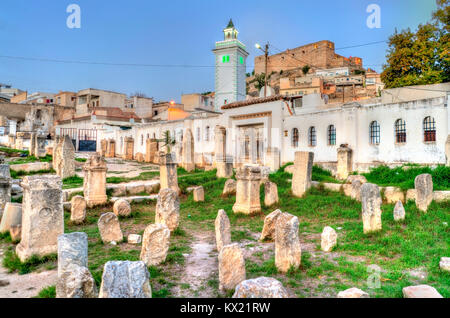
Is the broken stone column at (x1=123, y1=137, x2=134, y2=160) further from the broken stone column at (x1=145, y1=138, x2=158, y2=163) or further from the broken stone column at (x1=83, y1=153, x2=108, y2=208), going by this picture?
the broken stone column at (x1=83, y1=153, x2=108, y2=208)

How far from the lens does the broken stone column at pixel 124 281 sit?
11.0 ft

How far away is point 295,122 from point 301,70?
45620 millimetres

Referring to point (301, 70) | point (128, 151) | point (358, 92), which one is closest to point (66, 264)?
point (128, 151)

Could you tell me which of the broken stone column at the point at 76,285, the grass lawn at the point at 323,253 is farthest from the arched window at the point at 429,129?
the broken stone column at the point at 76,285

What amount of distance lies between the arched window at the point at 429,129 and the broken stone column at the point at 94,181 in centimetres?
1540

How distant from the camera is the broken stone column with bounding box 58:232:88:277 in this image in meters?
4.56

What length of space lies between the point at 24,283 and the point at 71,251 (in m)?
0.87

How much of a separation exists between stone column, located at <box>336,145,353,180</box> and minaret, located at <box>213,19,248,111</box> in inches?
1057

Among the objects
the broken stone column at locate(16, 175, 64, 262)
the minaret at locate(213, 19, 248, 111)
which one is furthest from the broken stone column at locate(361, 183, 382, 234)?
the minaret at locate(213, 19, 248, 111)

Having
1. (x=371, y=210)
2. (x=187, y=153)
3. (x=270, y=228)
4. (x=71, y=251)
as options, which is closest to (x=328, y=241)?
(x=270, y=228)

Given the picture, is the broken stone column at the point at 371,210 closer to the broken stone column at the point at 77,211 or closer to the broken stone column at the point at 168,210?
the broken stone column at the point at 168,210

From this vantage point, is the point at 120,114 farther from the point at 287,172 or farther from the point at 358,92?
the point at 358,92

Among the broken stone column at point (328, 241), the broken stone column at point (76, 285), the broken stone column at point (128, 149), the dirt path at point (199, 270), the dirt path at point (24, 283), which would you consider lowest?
the dirt path at point (199, 270)
